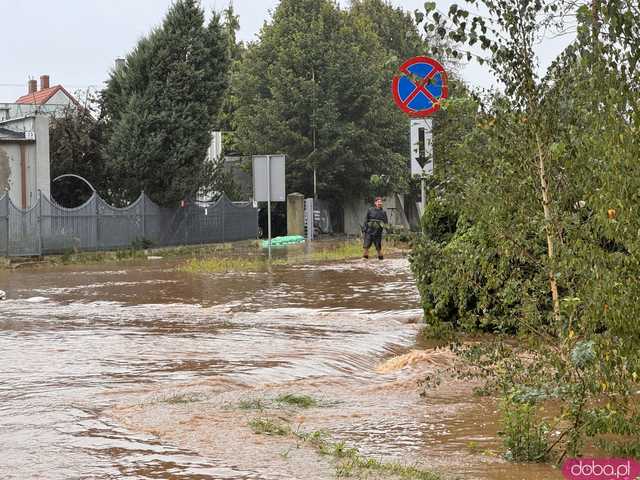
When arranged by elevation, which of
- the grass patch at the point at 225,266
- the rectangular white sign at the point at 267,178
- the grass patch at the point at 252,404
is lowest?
the grass patch at the point at 252,404

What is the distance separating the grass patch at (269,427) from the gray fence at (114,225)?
21.6 meters

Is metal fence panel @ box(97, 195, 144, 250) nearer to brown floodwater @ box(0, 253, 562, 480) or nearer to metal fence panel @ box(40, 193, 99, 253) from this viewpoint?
metal fence panel @ box(40, 193, 99, 253)

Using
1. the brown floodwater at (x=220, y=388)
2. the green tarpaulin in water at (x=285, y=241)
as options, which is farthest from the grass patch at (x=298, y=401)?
the green tarpaulin in water at (x=285, y=241)

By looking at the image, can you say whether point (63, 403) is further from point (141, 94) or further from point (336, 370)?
point (141, 94)

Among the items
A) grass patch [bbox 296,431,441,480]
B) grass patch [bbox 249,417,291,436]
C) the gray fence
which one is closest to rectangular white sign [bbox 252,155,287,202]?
the gray fence

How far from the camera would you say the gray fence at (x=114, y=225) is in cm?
2819

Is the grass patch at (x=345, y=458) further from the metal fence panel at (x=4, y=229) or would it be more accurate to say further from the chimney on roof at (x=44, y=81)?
the chimney on roof at (x=44, y=81)

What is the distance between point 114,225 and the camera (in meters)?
31.6

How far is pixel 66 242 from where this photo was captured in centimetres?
2955

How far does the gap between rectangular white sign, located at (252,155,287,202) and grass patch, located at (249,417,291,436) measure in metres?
18.5

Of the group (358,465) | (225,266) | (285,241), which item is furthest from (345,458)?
(285,241)

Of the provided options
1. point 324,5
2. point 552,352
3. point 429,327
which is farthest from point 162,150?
point 552,352

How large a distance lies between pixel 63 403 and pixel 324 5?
132 ft

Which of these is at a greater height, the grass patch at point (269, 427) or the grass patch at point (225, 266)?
the grass patch at point (225, 266)
